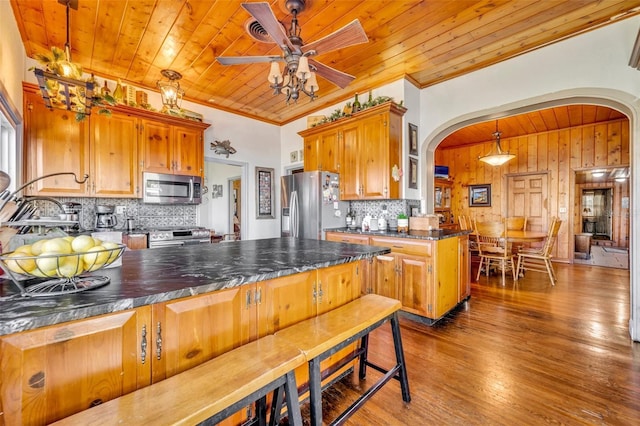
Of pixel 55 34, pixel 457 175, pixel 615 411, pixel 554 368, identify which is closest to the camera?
pixel 615 411

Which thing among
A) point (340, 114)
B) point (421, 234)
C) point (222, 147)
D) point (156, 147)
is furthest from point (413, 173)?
point (156, 147)

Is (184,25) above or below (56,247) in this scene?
above

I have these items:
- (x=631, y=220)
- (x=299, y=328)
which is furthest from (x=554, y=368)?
(x=299, y=328)

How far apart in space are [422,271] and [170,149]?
11.6 ft

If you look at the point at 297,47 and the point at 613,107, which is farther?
the point at 613,107

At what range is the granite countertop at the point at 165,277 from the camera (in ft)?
2.44

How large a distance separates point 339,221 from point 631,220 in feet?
9.80

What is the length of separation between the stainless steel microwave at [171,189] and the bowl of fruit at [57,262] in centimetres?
293

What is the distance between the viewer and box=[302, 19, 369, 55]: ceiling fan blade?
178cm

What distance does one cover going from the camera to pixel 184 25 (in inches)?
100

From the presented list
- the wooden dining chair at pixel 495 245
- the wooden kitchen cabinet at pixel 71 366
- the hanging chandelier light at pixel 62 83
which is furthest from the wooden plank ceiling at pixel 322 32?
the wooden kitchen cabinet at pixel 71 366

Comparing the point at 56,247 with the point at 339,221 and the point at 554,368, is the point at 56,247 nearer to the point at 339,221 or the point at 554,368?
the point at 554,368

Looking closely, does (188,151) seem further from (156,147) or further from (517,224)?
(517,224)

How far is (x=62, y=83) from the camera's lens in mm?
1860
